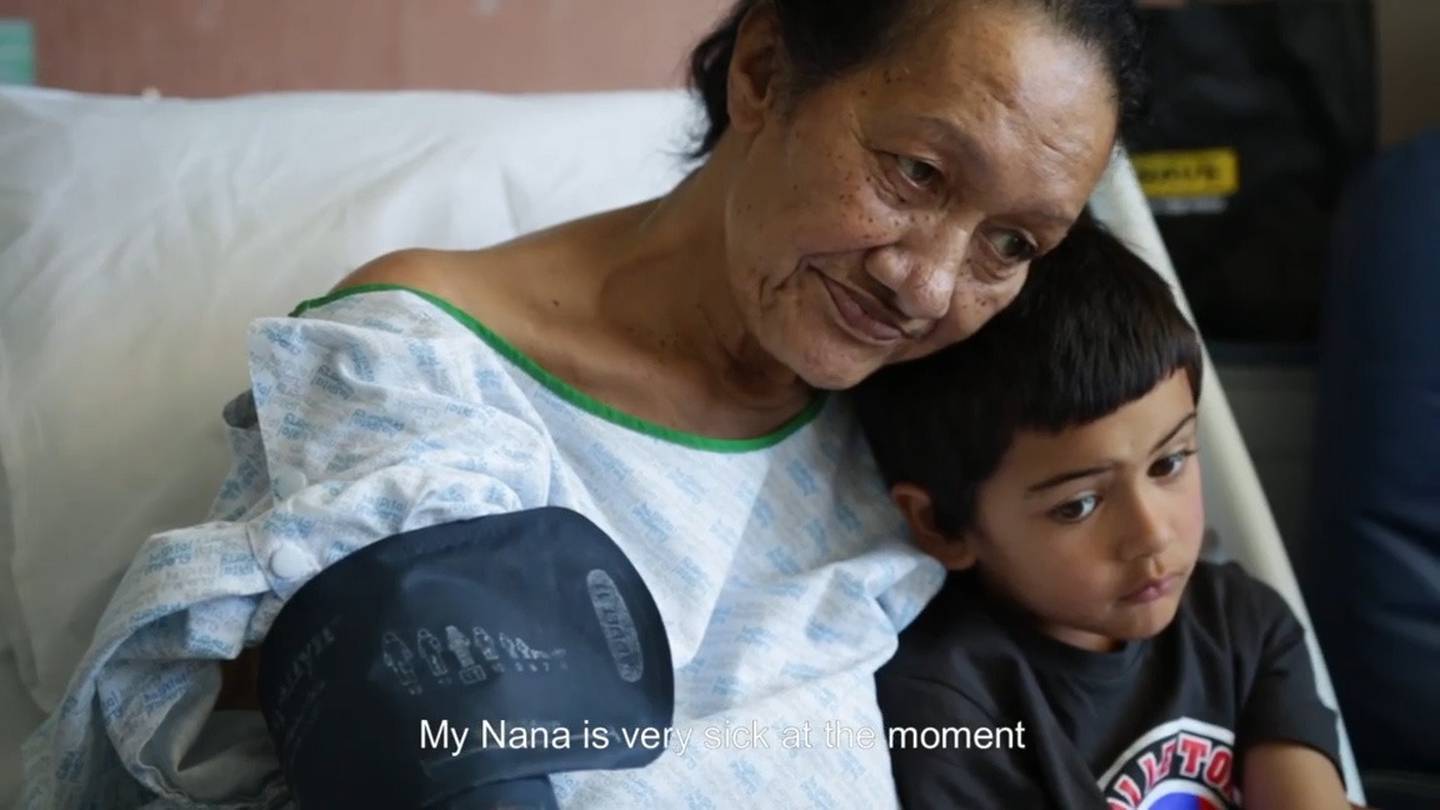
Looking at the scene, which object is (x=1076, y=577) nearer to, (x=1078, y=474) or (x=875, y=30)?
(x=1078, y=474)

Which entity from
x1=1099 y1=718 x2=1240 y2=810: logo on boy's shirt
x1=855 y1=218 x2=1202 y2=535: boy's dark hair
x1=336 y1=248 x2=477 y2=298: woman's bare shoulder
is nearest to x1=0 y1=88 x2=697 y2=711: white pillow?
x1=336 y1=248 x2=477 y2=298: woman's bare shoulder

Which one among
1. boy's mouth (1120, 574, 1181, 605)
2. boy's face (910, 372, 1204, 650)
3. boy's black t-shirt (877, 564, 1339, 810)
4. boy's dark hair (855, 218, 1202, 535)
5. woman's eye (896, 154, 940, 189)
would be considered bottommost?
boy's black t-shirt (877, 564, 1339, 810)

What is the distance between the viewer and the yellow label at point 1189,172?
6.35 ft

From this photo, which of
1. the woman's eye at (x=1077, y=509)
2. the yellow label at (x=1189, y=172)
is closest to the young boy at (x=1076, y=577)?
the woman's eye at (x=1077, y=509)

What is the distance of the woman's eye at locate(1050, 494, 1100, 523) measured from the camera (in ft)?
3.68

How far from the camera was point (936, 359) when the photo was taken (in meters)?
1.16

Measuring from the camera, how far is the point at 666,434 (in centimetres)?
108

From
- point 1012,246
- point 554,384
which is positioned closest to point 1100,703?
point 1012,246

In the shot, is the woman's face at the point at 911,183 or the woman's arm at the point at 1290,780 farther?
the woman's arm at the point at 1290,780

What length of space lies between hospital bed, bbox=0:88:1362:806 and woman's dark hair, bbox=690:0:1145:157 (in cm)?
28

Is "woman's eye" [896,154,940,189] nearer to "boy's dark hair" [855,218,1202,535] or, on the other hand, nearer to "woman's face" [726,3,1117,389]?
"woman's face" [726,3,1117,389]

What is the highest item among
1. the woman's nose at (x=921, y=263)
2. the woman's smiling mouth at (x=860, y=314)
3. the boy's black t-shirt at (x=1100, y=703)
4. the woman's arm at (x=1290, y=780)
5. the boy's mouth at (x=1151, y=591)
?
the woman's nose at (x=921, y=263)

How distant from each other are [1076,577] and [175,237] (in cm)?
84

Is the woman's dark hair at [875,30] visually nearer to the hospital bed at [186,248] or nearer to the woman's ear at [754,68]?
the woman's ear at [754,68]
